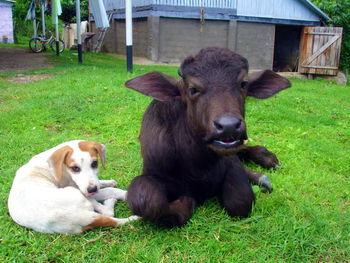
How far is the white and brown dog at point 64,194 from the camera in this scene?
2.71 meters

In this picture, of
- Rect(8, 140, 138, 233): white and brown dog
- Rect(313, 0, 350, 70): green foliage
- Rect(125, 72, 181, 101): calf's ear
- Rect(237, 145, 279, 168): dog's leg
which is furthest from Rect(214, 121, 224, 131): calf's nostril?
Rect(313, 0, 350, 70): green foliage

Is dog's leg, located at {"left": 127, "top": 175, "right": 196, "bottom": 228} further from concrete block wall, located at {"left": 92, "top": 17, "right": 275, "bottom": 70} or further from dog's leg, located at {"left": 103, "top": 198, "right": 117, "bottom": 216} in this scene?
concrete block wall, located at {"left": 92, "top": 17, "right": 275, "bottom": 70}

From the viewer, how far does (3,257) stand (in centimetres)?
252

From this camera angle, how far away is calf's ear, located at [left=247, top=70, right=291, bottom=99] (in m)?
3.08

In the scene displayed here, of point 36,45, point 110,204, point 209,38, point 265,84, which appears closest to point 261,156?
point 265,84

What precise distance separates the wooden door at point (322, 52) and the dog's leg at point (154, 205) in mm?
15233

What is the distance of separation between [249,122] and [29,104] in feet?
13.0

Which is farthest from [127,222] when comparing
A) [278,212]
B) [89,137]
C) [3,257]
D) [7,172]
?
[89,137]

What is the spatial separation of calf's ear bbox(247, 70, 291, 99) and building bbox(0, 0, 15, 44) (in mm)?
30867

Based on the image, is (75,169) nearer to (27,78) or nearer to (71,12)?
(27,78)

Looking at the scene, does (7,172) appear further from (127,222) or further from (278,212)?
(278,212)

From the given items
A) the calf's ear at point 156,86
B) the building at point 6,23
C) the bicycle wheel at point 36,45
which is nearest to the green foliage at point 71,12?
the building at point 6,23

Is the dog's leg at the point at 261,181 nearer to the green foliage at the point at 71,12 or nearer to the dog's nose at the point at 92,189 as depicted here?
the dog's nose at the point at 92,189

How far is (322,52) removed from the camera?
16609 mm
